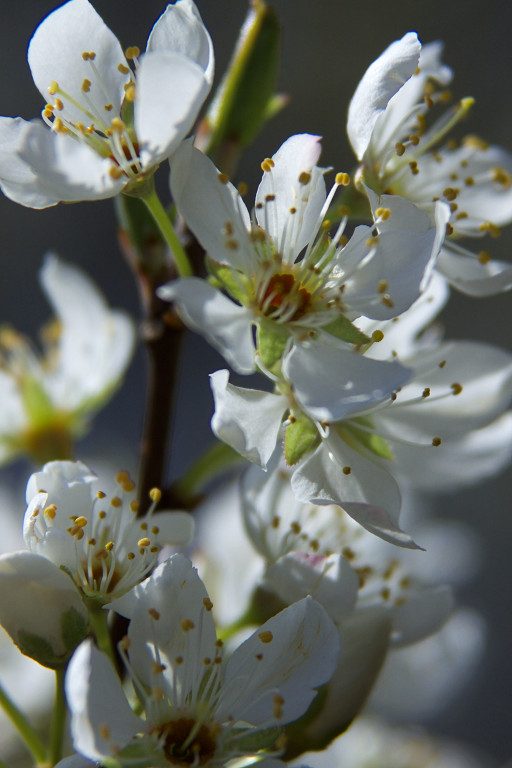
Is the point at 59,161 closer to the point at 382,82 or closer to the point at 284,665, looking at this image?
the point at 382,82

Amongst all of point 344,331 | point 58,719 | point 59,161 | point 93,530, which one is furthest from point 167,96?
point 58,719

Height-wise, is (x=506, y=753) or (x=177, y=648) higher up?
(x=177, y=648)

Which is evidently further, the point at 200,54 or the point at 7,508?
the point at 7,508

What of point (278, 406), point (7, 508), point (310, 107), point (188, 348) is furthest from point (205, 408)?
point (278, 406)

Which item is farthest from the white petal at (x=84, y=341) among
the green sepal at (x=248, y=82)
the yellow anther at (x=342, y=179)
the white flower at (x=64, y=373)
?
the yellow anther at (x=342, y=179)

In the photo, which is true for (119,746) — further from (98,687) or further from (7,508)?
(7,508)

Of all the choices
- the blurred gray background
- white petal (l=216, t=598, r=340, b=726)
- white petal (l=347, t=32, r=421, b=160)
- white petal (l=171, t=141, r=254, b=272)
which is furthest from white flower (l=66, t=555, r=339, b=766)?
the blurred gray background

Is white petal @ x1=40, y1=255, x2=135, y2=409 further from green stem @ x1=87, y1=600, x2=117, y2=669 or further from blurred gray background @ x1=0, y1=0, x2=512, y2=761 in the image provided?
blurred gray background @ x1=0, y1=0, x2=512, y2=761
